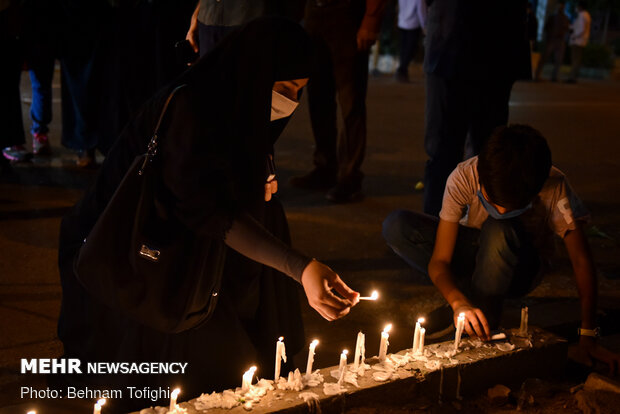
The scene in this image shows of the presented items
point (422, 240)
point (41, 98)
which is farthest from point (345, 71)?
point (41, 98)

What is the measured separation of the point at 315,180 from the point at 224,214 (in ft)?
13.7

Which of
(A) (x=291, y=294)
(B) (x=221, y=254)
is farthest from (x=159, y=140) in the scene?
(A) (x=291, y=294)

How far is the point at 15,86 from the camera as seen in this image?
21.5 ft

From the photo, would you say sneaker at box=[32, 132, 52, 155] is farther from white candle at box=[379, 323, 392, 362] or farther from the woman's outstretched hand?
the woman's outstretched hand

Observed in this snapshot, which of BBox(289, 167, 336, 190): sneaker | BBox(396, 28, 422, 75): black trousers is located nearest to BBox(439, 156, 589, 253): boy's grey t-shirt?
BBox(289, 167, 336, 190): sneaker

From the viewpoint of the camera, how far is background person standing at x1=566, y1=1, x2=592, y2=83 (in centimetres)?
1956

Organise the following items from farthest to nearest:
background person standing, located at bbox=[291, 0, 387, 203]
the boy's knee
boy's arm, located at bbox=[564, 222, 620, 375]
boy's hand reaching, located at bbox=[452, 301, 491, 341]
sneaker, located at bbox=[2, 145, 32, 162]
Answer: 1. sneaker, located at bbox=[2, 145, 32, 162]
2. background person standing, located at bbox=[291, 0, 387, 203]
3. the boy's knee
4. boy's arm, located at bbox=[564, 222, 620, 375]
5. boy's hand reaching, located at bbox=[452, 301, 491, 341]

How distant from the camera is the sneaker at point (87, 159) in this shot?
707 centimetres

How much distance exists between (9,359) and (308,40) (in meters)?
1.91

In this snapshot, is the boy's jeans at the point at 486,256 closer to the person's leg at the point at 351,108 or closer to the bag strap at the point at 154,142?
the bag strap at the point at 154,142

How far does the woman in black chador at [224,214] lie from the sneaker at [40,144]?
493 cm

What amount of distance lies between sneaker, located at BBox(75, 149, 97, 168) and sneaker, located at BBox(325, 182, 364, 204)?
7.88 ft

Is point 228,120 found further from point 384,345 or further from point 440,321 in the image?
point 440,321

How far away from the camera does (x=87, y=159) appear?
23.3 ft
